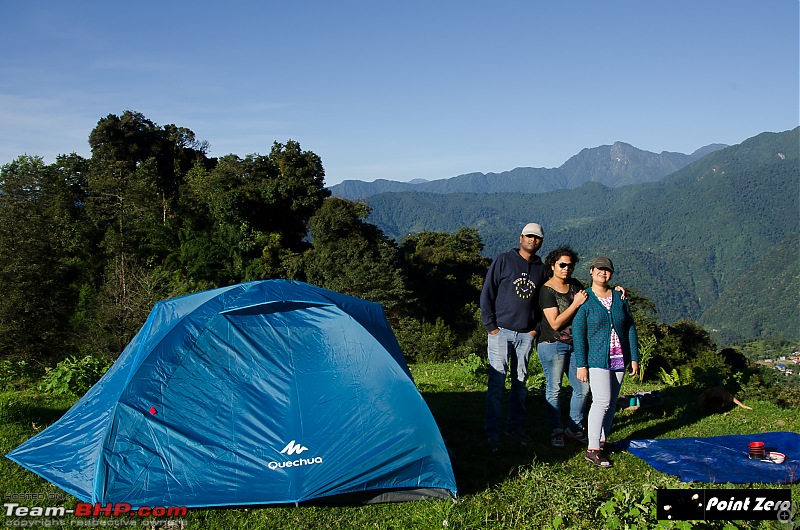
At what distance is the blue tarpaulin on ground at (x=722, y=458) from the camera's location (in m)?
5.31

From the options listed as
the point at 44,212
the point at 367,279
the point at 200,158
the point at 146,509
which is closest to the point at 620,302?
the point at 146,509

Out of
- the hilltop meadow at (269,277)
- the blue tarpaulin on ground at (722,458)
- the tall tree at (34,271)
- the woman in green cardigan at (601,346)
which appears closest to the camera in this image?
the hilltop meadow at (269,277)

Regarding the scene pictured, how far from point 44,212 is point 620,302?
33.2m

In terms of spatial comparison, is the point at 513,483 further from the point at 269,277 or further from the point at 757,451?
the point at 269,277

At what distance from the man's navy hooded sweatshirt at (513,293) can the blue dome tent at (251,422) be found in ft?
4.88

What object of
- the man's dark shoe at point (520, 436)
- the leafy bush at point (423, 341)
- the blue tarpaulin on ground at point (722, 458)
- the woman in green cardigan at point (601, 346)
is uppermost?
the woman in green cardigan at point (601, 346)

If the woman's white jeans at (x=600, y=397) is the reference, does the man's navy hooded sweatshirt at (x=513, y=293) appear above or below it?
above

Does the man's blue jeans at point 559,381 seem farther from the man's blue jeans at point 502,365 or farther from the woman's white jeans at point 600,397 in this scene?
the woman's white jeans at point 600,397

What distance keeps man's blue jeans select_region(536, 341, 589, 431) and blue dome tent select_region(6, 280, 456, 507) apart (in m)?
1.71

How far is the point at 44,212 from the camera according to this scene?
31.7m

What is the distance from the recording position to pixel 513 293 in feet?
20.6

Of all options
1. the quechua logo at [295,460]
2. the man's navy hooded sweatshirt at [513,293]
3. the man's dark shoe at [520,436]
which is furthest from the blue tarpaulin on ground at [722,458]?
the quechua logo at [295,460]

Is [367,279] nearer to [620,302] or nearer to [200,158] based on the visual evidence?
[200,158]

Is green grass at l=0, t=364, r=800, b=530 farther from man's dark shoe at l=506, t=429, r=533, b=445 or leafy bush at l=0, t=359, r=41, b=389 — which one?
leafy bush at l=0, t=359, r=41, b=389
